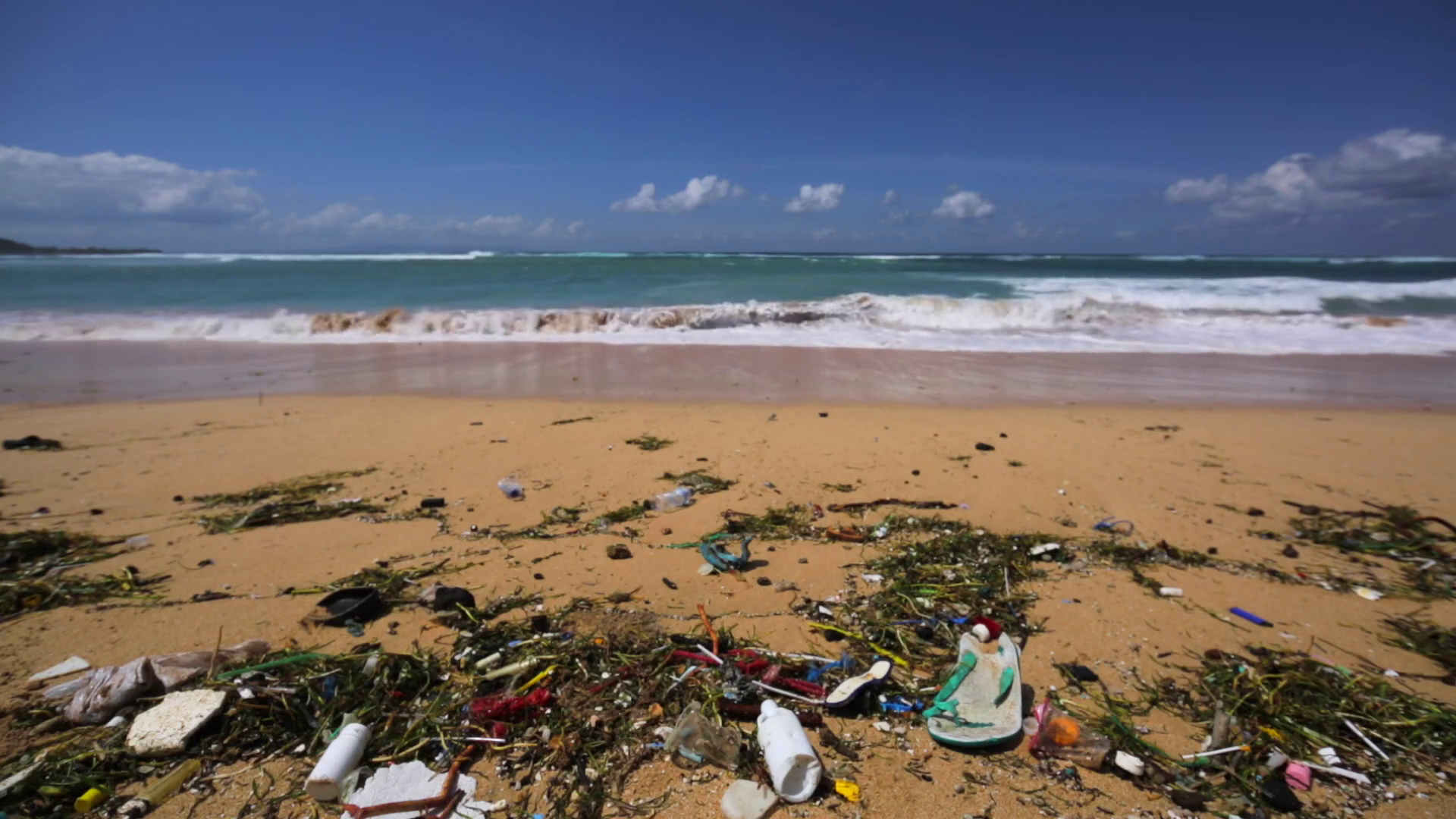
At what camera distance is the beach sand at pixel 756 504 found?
9.18 ft

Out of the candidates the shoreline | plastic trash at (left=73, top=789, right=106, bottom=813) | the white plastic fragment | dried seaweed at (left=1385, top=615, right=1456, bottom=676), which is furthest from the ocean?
plastic trash at (left=73, top=789, right=106, bottom=813)

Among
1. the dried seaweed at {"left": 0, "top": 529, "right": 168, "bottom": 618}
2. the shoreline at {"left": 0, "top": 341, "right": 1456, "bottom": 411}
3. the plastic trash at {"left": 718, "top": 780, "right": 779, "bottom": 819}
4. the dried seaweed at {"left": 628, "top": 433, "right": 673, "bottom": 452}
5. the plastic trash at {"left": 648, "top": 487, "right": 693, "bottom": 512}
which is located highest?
the shoreline at {"left": 0, "top": 341, "right": 1456, "bottom": 411}

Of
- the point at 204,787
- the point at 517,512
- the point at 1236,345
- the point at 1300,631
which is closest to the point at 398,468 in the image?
the point at 517,512

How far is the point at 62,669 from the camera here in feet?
9.05

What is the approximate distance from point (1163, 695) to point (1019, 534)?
1506mm

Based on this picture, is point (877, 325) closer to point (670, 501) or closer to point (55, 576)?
point (670, 501)

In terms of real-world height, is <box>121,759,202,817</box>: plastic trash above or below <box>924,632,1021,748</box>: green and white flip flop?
below

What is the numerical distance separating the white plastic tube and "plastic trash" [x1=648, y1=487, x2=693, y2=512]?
2.41 metres

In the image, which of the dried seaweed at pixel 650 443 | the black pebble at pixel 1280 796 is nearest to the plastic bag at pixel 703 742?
the black pebble at pixel 1280 796

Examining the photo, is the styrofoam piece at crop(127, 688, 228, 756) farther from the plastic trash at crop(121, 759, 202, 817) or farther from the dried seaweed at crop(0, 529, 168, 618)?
the dried seaweed at crop(0, 529, 168, 618)

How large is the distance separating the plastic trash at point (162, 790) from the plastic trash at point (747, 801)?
6.20ft

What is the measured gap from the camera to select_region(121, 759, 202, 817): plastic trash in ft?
6.84

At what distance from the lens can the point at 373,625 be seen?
311cm

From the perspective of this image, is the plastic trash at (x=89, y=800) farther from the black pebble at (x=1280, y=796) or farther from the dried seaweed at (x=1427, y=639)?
the dried seaweed at (x=1427, y=639)
